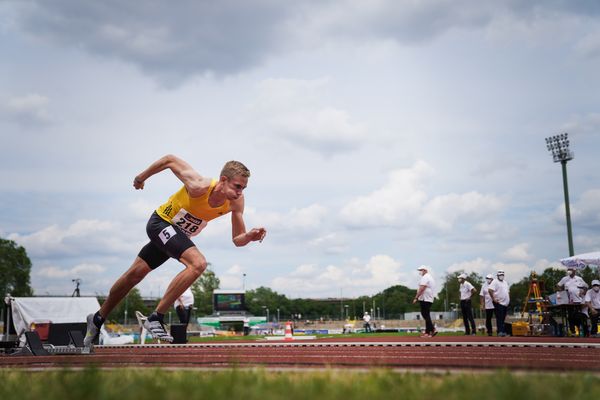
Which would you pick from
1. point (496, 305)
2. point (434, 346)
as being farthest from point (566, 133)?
point (434, 346)

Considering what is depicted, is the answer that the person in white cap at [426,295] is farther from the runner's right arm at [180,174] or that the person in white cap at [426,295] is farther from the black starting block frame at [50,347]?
the runner's right arm at [180,174]

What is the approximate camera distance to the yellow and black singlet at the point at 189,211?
27.5 feet

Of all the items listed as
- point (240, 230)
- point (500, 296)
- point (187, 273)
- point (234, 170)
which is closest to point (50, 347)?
point (187, 273)

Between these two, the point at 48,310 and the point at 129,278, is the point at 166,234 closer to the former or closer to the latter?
the point at 129,278

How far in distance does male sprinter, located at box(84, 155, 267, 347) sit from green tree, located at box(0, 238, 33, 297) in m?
82.2

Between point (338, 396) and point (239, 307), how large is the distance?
66368 millimetres

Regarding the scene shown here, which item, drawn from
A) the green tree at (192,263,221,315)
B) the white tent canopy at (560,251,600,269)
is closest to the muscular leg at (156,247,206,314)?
the white tent canopy at (560,251,600,269)

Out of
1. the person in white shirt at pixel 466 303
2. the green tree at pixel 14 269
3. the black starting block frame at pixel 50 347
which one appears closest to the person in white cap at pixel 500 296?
the person in white shirt at pixel 466 303

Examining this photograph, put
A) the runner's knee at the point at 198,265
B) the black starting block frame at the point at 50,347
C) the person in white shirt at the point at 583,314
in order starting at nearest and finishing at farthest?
the runner's knee at the point at 198,265, the black starting block frame at the point at 50,347, the person in white shirt at the point at 583,314

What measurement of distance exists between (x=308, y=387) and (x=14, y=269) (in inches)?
3540

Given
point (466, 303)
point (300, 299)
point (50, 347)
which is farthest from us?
point (300, 299)

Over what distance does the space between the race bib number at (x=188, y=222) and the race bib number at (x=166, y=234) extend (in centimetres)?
20

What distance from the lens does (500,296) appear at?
20.6m

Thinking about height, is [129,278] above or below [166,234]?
below
